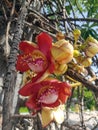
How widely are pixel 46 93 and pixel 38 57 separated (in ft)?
0.18

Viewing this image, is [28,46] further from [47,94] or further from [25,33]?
[25,33]

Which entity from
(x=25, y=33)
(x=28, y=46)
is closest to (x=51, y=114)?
(x=28, y=46)

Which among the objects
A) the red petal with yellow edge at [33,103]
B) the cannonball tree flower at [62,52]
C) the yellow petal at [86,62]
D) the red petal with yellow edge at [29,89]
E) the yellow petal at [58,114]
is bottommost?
the yellow petal at [58,114]

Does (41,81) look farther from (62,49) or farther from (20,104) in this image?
(20,104)

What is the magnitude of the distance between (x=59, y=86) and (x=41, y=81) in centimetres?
3

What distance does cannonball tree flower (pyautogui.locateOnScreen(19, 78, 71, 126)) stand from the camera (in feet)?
1.55

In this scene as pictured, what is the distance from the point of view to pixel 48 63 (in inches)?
18.9

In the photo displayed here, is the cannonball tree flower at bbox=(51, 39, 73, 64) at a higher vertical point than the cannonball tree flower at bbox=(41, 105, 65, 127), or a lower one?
higher

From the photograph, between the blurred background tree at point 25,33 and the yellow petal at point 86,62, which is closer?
the blurred background tree at point 25,33

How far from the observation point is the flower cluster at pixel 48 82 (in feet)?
1.53

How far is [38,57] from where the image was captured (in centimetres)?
50

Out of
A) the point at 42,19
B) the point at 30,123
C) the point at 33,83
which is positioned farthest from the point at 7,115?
the point at 30,123

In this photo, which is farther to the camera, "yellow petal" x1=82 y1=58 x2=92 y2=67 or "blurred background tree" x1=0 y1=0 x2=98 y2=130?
"yellow petal" x1=82 y1=58 x2=92 y2=67

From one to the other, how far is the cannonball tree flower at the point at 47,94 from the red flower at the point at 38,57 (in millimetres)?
15
